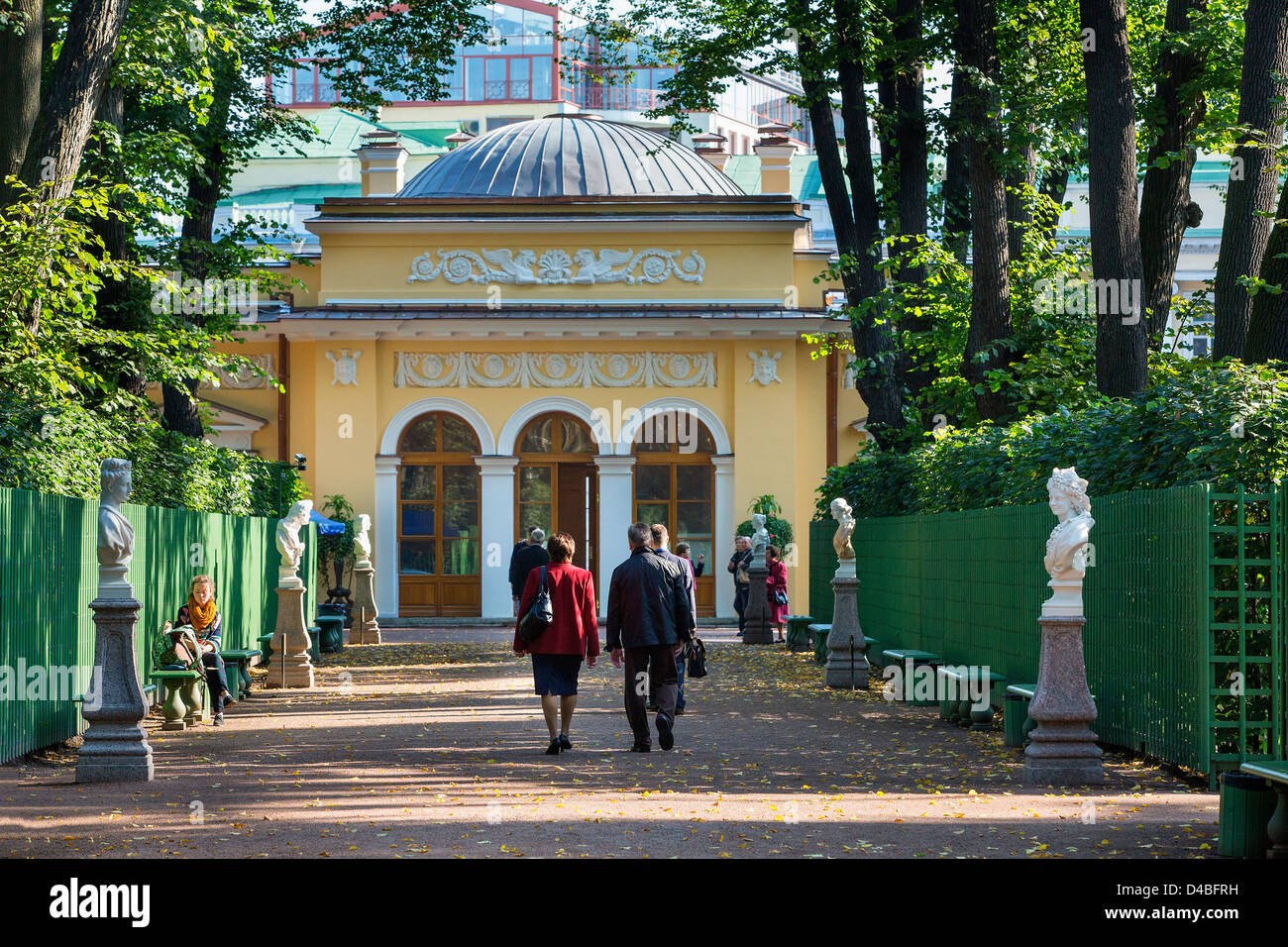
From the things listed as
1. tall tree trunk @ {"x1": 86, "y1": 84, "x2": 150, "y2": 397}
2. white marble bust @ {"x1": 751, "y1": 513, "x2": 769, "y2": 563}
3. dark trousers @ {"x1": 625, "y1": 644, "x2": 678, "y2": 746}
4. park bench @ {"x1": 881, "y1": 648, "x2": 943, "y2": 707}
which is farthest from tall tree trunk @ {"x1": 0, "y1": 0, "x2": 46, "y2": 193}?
white marble bust @ {"x1": 751, "y1": 513, "x2": 769, "y2": 563}

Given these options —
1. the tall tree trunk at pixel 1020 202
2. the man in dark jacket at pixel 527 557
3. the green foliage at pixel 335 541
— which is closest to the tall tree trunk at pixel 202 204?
the man in dark jacket at pixel 527 557

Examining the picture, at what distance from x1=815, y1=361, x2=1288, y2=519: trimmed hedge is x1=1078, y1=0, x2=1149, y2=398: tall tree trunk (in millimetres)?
872

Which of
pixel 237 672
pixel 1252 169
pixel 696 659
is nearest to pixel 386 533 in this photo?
pixel 237 672

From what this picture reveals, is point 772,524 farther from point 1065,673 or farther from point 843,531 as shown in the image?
point 1065,673

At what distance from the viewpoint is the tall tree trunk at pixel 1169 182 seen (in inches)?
653

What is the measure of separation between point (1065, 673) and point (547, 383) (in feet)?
74.9

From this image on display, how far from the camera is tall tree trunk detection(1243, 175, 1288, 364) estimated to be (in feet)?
40.1

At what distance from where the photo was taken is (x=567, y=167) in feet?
118

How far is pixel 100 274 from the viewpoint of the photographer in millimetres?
18766

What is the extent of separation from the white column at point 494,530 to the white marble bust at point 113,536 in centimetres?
2106

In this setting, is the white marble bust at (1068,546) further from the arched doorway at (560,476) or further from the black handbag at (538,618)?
the arched doorway at (560,476)

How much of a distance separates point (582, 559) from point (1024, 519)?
2030cm

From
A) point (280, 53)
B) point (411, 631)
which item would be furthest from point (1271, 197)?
point (411, 631)

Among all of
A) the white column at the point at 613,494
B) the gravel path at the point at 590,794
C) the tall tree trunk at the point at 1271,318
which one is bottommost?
the gravel path at the point at 590,794
